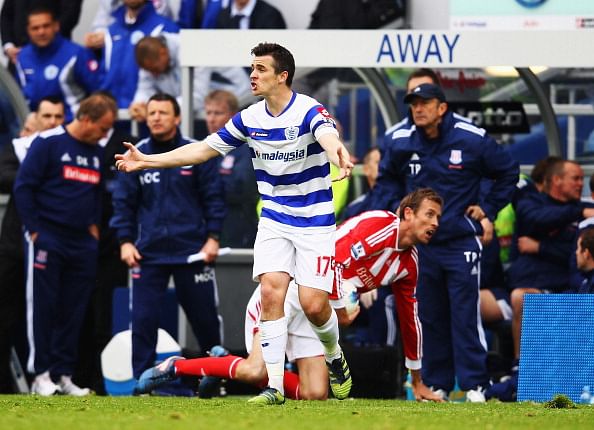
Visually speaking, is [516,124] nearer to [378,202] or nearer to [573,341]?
[378,202]

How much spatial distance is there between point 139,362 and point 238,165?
2.30 meters

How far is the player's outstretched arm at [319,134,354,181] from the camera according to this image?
294 inches

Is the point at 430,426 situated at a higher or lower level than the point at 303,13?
lower

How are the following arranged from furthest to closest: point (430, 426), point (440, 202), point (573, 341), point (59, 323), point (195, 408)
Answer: point (59, 323), point (440, 202), point (573, 341), point (195, 408), point (430, 426)

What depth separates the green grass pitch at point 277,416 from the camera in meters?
6.14

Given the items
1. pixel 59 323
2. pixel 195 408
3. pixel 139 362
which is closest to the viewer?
pixel 195 408

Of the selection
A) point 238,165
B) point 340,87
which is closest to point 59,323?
point 238,165

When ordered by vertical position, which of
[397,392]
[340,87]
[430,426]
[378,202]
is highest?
[340,87]

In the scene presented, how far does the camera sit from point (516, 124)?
12.3 meters

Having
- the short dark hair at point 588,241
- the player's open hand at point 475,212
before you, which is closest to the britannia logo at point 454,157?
the player's open hand at point 475,212

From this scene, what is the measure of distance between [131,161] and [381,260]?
2.02 meters

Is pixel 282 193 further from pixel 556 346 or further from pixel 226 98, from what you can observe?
pixel 226 98

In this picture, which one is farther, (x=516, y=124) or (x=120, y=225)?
(x=516, y=124)

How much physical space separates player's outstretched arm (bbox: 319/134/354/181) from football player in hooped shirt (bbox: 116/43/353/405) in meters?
0.31
